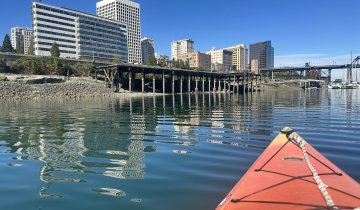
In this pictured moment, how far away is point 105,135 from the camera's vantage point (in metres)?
14.8

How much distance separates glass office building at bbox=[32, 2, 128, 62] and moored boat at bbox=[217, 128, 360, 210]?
137 m

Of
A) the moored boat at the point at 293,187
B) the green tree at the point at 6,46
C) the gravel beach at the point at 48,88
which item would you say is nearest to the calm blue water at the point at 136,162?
the moored boat at the point at 293,187

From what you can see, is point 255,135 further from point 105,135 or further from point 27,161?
point 27,161

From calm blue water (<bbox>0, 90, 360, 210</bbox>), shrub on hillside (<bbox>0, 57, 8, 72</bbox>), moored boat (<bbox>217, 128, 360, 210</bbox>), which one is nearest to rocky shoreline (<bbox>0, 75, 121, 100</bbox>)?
shrub on hillside (<bbox>0, 57, 8, 72</bbox>)

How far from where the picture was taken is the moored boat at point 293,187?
3.97 m

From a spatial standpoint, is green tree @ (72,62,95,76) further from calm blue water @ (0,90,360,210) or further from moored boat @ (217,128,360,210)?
moored boat @ (217,128,360,210)

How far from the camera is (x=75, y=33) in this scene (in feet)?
554

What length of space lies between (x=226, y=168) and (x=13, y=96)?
55896 mm

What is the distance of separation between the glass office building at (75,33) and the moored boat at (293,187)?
13735 centimetres

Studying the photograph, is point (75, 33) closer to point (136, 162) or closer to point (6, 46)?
point (6, 46)

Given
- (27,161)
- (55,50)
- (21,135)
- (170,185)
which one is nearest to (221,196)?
(170,185)

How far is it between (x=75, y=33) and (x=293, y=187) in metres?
179

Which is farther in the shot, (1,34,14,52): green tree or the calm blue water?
(1,34,14,52): green tree

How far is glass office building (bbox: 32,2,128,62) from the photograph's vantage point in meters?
152
